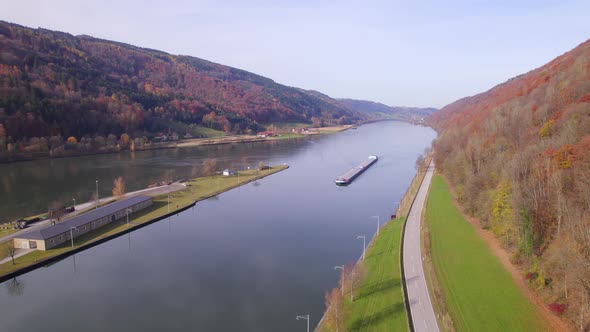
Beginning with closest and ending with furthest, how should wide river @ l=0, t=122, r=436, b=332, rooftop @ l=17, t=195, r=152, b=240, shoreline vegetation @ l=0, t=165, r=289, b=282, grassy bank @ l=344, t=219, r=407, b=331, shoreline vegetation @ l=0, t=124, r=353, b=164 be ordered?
Answer: 1. grassy bank @ l=344, t=219, r=407, b=331
2. wide river @ l=0, t=122, r=436, b=332
3. shoreline vegetation @ l=0, t=165, r=289, b=282
4. rooftop @ l=17, t=195, r=152, b=240
5. shoreline vegetation @ l=0, t=124, r=353, b=164

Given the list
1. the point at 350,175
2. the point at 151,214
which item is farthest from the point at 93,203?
the point at 350,175

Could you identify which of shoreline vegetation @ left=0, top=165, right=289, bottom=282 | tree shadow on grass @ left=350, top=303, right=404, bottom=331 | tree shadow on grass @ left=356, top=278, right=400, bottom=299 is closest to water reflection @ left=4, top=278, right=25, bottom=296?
shoreline vegetation @ left=0, top=165, right=289, bottom=282

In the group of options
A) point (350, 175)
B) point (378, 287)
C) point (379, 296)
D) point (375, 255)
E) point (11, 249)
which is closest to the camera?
point (379, 296)

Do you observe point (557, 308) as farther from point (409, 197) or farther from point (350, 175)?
point (350, 175)

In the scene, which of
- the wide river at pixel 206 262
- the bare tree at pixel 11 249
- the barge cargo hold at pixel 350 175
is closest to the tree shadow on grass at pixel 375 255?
the wide river at pixel 206 262

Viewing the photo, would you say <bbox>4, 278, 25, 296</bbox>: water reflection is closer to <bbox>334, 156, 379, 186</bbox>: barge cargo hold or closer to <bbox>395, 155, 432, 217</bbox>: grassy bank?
<bbox>395, 155, 432, 217</bbox>: grassy bank

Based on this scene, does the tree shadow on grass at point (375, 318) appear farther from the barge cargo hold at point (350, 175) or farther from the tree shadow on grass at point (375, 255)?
the barge cargo hold at point (350, 175)
